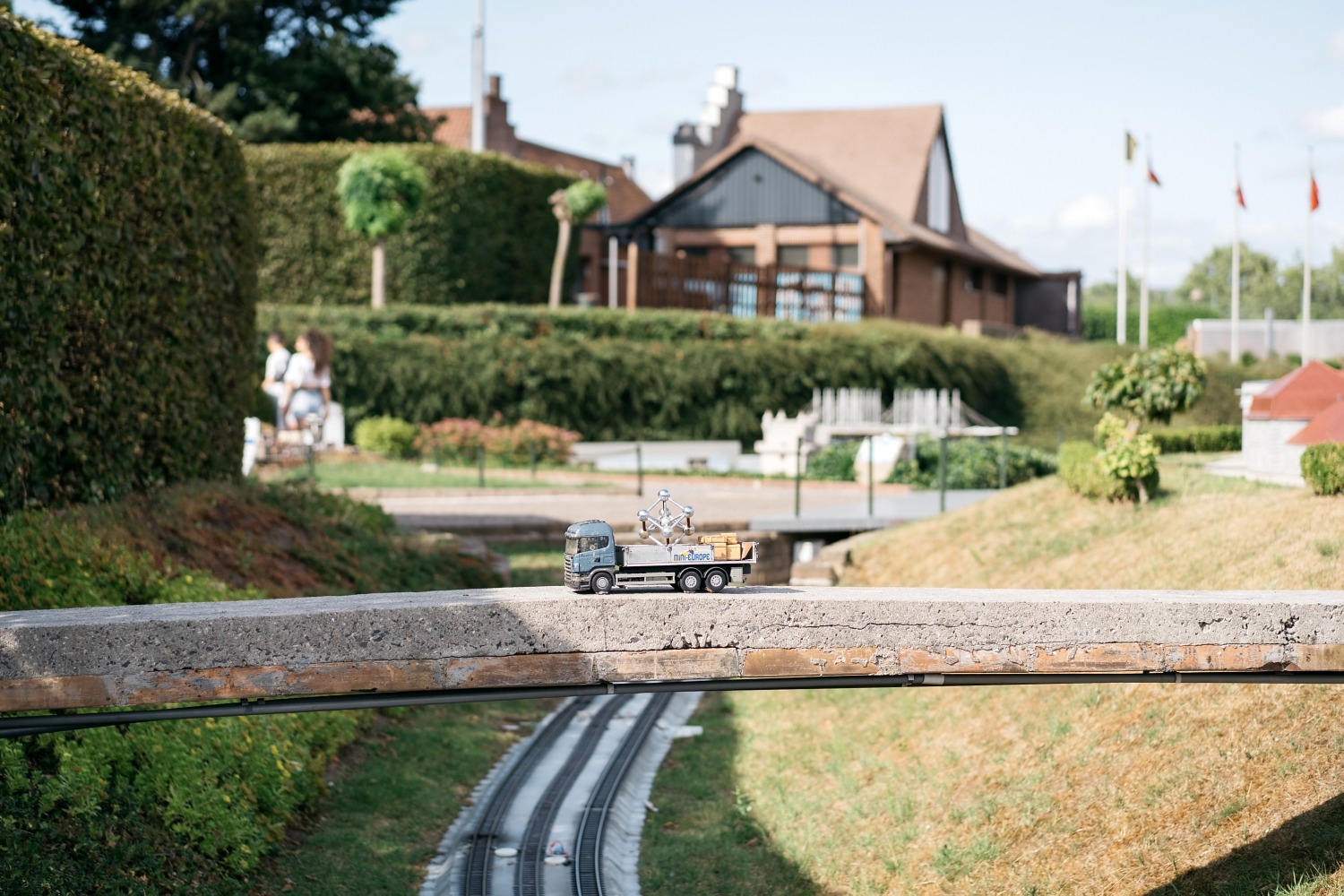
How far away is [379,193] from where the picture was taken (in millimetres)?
30594

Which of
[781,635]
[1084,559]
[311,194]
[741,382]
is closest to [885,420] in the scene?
[741,382]

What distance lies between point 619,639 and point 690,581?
0.48 metres

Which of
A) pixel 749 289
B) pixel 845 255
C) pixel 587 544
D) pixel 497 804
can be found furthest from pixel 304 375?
pixel 845 255

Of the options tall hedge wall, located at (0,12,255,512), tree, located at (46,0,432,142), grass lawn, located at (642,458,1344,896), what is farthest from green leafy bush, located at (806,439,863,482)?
tree, located at (46,0,432,142)

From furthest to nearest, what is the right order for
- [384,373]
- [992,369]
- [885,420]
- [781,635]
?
[992,369] → [885,420] → [384,373] → [781,635]

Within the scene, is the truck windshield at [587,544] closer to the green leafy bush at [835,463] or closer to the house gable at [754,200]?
the green leafy bush at [835,463]

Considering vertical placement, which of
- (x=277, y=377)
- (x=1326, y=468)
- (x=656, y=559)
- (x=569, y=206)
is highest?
(x=569, y=206)

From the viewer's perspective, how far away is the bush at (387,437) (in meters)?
27.6

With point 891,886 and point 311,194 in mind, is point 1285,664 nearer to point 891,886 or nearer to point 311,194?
point 891,886

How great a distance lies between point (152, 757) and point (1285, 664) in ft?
22.0

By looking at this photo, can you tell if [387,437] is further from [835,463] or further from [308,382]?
[835,463]

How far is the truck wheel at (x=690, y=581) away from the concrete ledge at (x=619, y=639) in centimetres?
9

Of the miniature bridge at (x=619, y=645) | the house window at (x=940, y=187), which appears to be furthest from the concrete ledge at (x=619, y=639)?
the house window at (x=940, y=187)

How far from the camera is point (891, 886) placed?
9.57 meters
